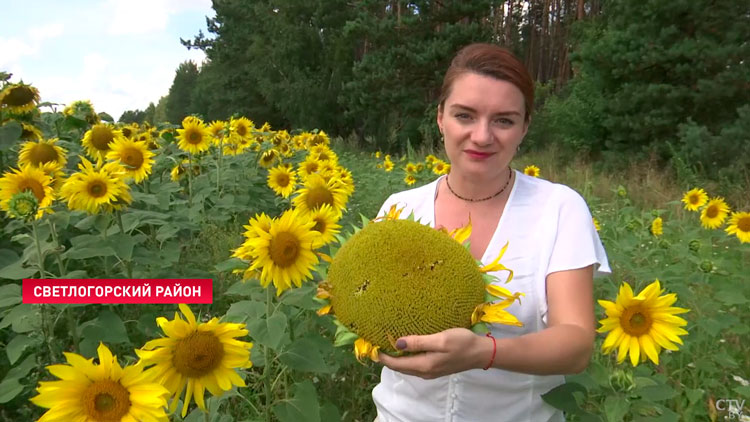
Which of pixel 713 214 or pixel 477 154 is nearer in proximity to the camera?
pixel 477 154

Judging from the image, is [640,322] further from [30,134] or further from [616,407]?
[30,134]

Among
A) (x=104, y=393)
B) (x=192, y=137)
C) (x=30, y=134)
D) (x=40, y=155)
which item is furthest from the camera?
(x=192, y=137)

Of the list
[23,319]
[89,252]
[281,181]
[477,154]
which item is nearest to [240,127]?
[281,181]

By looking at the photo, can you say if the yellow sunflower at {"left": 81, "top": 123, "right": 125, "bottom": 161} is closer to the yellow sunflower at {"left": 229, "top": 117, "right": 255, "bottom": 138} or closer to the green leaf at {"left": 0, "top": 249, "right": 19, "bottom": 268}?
the green leaf at {"left": 0, "top": 249, "right": 19, "bottom": 268}

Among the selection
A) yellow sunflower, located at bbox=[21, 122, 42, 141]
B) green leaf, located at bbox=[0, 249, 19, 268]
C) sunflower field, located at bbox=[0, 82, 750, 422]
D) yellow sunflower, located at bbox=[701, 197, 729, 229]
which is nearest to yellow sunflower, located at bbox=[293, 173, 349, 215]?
sunflower field, located at bbox=[0, 82, 750, 422]

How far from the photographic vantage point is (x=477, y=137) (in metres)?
1.51

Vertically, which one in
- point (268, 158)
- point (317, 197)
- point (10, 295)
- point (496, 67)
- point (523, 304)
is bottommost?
point (10, 295)

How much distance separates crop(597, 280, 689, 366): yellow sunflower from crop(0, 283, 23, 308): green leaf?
2103 mm

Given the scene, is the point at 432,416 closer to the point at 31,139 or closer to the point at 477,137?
the point at 477,137

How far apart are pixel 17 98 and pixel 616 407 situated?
3607 mm

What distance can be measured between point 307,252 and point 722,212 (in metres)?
3.87

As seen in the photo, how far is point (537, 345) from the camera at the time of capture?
123 centimetres

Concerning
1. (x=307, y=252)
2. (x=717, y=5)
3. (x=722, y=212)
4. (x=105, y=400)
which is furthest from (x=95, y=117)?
(x=717, y=5)

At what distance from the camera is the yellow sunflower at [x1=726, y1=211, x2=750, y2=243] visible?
370cm
